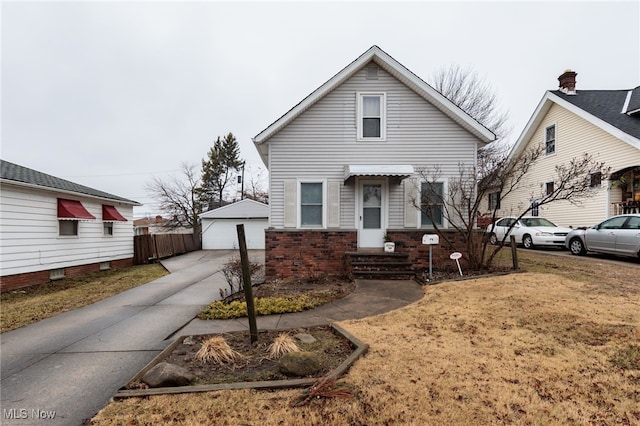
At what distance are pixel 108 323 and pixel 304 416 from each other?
4.92 meters

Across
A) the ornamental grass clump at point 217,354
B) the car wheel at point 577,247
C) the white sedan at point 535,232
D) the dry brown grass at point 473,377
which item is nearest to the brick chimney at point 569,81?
the white sedan at point 535,232

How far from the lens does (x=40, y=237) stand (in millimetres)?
9812

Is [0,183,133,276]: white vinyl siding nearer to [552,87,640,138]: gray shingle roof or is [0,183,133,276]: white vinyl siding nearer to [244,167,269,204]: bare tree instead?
[552,87,640,138]: gray shingle roof

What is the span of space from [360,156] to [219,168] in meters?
31.9

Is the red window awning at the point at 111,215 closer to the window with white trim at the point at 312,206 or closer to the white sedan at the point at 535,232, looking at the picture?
the window with white trim at the point at 312,206

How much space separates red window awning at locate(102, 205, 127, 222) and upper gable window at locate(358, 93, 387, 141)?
38.0 ft

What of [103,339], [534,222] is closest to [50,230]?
[103,339]

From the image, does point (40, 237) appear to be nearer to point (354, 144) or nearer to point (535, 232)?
point (354, 144)

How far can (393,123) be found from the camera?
9703mm

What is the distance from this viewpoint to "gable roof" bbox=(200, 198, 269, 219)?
20.6 meters


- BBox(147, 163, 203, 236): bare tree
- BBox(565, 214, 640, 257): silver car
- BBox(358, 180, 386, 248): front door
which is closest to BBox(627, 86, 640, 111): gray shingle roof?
BBox(565, 214, 640, 257): silver car

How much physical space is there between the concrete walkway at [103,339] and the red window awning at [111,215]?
656 centimetres

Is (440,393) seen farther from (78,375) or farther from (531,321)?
(78,375)
